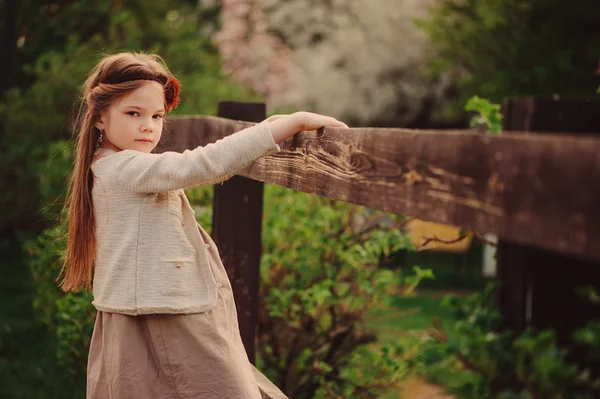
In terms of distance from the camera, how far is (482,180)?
1.56m

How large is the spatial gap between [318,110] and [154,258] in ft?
57.0

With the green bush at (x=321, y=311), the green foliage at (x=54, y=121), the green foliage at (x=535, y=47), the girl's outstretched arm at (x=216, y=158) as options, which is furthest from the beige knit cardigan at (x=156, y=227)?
the green foliage at (x=535, y=47)

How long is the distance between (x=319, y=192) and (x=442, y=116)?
55.6ft

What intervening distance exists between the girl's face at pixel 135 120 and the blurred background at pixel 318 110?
2.45 ft

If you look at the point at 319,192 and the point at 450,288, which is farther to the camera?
the point at 450,288

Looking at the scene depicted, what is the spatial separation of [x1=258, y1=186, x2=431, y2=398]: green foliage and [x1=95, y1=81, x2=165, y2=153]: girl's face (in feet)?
5.81

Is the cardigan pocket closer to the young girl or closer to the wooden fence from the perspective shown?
the young girl

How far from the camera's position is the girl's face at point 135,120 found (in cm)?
281

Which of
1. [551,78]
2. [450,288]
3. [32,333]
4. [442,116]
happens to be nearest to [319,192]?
[32,333]

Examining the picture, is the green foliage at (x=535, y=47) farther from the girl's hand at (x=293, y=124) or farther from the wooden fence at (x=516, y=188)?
the wooden fence at (x=516, y=188)

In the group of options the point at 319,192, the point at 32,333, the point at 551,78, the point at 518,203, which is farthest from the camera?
the point at 551,78

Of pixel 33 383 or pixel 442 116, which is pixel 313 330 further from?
pixel 442 116

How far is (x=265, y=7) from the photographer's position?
20.8 metres

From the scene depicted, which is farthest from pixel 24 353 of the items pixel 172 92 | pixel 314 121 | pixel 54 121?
pixel 314 121
